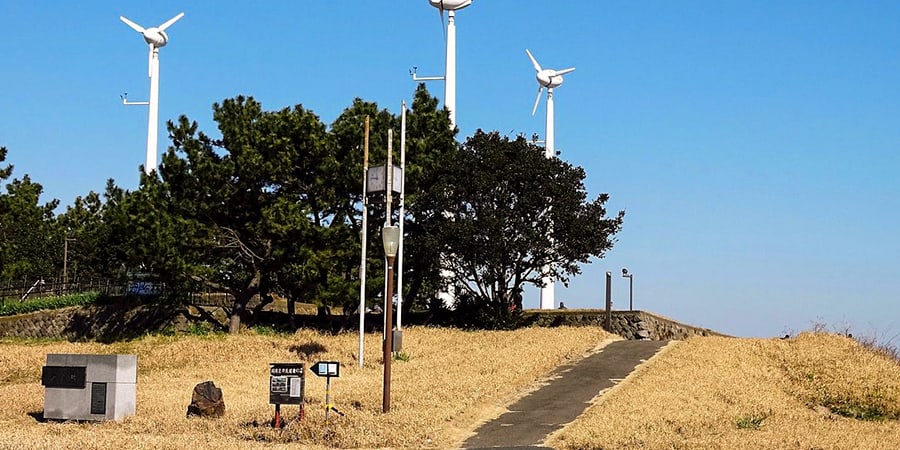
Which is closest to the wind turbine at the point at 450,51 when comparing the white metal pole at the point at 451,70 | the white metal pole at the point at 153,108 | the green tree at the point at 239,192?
the white metal pole at the point at 451,70

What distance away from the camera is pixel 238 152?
136 ft

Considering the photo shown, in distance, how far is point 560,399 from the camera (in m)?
25.5

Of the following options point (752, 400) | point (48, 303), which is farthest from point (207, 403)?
point (48, 303)

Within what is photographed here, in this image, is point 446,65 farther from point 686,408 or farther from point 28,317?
point 686,408

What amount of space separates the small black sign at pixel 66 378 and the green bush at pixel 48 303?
81.4 feet

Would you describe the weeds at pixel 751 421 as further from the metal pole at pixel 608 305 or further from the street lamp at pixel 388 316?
the metal pole at pixel 608 305

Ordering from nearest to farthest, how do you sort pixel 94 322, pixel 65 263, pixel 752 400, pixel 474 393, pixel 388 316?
pixel 388 316 → pixel 752 400 → pixel 474 393 → pixel 94 322 → pixel 65 263

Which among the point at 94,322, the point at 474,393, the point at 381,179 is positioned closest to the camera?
the point at 474,393

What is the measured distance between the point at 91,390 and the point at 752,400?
636 inches

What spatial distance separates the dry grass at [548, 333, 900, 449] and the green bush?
1138 inches

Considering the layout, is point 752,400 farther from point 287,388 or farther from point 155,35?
point 155,35

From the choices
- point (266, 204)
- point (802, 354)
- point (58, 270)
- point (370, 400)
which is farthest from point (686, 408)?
point (58, 270)

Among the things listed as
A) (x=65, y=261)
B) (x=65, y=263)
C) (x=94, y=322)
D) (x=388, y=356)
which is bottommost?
(x=388, y=356)

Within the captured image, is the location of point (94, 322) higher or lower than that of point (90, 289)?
lower
